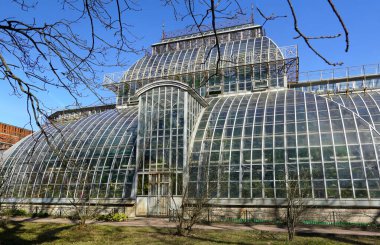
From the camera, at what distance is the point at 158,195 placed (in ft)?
85.4

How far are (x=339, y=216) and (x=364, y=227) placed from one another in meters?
1.53

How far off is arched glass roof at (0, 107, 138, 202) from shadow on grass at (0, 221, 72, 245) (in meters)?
4.62

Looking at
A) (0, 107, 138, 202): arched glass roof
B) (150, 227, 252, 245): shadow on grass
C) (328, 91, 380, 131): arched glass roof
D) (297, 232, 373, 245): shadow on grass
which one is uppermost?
(328, 91, 380, 131): arched glass roof

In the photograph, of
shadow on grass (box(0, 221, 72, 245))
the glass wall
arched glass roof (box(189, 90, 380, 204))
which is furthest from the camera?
the glass wall

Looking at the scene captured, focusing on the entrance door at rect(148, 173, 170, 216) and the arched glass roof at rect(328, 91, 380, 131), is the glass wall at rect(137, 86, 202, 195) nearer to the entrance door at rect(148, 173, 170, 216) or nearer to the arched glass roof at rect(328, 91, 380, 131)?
the entrance door at rect(148, 173, 170, 216)

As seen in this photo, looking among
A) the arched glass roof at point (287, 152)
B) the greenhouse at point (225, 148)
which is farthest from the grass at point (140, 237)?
the arched glass roof at point (287, 152)

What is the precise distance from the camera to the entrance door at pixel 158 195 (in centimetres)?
2553

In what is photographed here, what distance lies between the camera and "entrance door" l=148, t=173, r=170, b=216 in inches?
1005

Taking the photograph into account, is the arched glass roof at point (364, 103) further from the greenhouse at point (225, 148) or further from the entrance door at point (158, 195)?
the entrance door at point (158, 195)

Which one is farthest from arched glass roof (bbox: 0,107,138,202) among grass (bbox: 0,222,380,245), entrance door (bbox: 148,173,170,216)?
grass (bbox: 0,222,380,245)

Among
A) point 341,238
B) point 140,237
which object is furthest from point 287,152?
point 140,237

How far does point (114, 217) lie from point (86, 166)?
21.9 ft

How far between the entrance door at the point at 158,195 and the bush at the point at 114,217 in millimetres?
2103

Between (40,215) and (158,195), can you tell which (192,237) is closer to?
(158,195)
